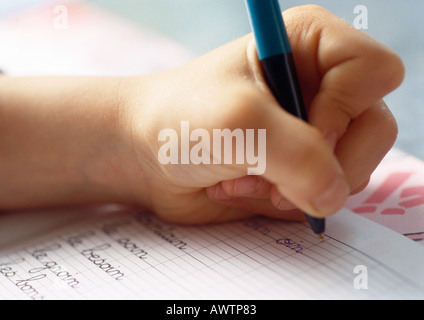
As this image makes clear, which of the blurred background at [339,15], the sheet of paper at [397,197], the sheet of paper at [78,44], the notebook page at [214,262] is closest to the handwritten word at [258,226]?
the notebook page at [214,262]

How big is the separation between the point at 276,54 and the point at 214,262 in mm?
→ 203

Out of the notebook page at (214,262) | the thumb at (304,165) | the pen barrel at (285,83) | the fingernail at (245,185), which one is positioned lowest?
the notebook page at (214,262)

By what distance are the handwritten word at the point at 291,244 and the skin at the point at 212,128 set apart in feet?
0.11

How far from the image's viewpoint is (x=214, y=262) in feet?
1.67

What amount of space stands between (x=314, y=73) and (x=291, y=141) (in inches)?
4.7

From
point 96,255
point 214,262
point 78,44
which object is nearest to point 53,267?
point 96,255

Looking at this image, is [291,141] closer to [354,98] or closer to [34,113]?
[354,98]

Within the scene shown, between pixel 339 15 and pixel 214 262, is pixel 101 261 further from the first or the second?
pixel 339 15

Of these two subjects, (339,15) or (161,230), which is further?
(339,15)

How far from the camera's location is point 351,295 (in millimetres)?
442

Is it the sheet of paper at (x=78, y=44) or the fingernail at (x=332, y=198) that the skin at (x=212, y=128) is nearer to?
the fingernail at (x=332, y=198)

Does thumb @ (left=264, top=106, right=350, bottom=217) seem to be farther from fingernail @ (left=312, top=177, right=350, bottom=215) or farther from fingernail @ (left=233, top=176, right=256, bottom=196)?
fingernail @ (left=233, top=176, right=256, bottom=196)

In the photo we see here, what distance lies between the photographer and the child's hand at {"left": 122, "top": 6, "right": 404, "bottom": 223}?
421mm

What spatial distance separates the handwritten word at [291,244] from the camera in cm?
52
